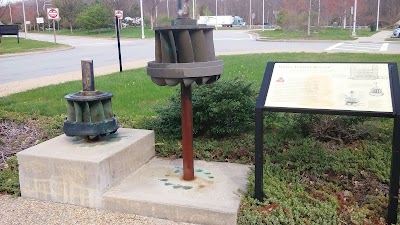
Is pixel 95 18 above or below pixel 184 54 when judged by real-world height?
above

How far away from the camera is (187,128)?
4.13m

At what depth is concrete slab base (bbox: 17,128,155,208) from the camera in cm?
386

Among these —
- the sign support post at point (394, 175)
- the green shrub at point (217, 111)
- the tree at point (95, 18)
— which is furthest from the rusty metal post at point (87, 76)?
the tree at point (95, 18)

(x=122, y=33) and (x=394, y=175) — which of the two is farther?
(x=122, y=33)

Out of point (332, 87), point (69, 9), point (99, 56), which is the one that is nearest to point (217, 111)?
point (332, 87)

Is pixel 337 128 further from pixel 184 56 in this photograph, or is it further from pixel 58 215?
pixel 58 215

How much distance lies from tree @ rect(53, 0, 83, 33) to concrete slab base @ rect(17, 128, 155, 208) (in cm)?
6962

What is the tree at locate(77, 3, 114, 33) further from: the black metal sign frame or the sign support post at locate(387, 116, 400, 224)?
the sign support post at locate(387, 116, 400, 224)

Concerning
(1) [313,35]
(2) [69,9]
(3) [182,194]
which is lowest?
(3) [182,194]

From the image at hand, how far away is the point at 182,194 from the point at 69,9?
73207 mm

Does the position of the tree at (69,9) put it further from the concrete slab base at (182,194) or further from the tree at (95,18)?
the concrete slab base at (182,194)

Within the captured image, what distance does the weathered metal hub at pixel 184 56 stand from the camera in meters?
3.71

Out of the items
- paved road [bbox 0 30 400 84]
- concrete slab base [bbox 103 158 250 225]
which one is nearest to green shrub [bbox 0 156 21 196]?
concrete slab base [bbox 103 158 250 225]

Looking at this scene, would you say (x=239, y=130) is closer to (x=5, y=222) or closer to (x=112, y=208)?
(x=112, y=208)
